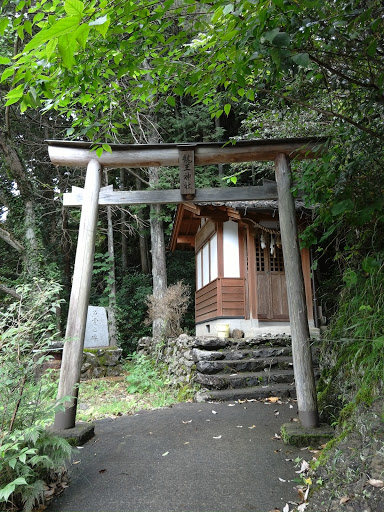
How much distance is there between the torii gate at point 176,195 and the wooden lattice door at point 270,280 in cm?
513

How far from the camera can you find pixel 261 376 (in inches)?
266

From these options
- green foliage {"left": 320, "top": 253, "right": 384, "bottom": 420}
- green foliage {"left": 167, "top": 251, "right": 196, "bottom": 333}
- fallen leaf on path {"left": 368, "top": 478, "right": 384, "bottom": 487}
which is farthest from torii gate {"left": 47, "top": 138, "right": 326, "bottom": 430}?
green foliage {"left": 167, "top": 251, "right": 196, "bottom": 333}

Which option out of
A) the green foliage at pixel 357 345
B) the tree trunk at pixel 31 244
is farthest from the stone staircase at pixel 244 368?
the tree trunk at pixel 31 244

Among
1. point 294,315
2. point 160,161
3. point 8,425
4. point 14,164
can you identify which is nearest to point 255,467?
point 294,315

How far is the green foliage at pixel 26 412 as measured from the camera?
8.38 feet

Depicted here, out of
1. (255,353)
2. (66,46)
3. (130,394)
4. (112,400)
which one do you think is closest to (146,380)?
(130,394)

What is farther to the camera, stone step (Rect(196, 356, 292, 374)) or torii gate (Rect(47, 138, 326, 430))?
stone step (Rect(196, 356, 292, 374))

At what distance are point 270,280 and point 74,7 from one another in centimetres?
933

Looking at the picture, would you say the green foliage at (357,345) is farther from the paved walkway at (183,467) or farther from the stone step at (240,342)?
the stone step at (240,342)

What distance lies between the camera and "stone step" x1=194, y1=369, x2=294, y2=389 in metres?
6.65

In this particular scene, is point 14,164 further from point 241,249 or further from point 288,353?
point 288,353

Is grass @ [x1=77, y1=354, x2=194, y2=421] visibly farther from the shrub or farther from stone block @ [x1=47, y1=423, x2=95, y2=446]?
stone block @ [x1=47, y1=423, x2=95, y2=446]

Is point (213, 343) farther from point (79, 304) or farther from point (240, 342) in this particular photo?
point (79, 304)

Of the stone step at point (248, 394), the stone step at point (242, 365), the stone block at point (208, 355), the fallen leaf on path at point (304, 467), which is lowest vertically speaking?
the fallen leaf on path at point (304, 467)
